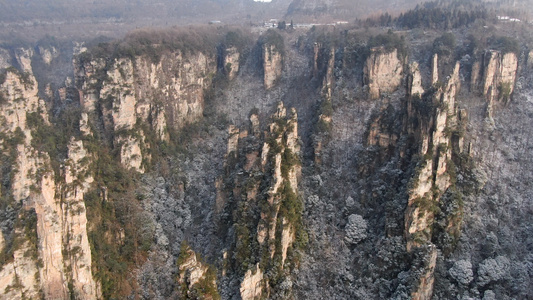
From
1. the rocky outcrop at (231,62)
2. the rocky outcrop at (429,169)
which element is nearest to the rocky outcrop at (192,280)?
the rocky outcrop at (429,169)

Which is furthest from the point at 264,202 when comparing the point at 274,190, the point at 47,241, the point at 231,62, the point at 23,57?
the point at 23,57

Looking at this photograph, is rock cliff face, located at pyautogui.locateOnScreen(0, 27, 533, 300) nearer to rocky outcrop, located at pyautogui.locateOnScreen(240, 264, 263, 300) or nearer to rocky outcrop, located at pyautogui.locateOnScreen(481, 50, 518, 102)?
rocky outcrop, located at pyautogui.locateOnScreen(240, 264, 263, 300)

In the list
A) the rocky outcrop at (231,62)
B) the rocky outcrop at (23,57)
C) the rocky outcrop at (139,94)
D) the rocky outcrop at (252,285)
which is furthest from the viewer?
the rocky outcrop at (23,57)

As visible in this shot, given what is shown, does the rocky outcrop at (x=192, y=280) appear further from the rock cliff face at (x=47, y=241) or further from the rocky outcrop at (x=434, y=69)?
the rocky outcrop at (x=434, y=69)

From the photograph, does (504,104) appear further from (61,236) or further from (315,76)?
(61,236)

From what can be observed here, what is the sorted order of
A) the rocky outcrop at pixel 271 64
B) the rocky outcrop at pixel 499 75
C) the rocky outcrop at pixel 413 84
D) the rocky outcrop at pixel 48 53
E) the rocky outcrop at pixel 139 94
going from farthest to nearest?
the rocky outcrop at pixel 48 53 → the rocky outcrop at pixel 271 64 → the rocky outcrop at pixel 499 75 → the rocky outcrop at pixel 139 94 → the rocky outcrop at pixel 413 84

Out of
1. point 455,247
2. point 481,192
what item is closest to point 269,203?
point 455,247
